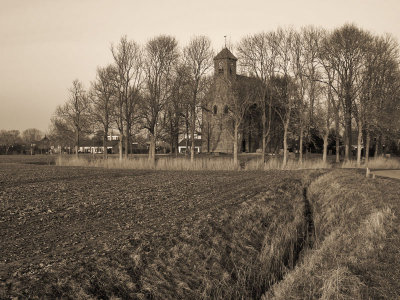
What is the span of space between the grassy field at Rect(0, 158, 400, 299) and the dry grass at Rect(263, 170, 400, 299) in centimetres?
3

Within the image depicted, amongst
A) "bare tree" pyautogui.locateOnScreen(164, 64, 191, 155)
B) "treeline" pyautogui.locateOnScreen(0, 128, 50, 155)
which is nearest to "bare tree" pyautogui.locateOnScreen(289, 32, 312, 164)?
"bare tree" pyautogui.locateOnScreen(164, 64, 191, 155)

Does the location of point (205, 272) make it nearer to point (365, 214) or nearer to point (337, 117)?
point (365, 214)

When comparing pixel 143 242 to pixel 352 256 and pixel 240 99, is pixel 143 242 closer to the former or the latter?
pixel 352 256

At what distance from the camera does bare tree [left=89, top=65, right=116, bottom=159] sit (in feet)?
111

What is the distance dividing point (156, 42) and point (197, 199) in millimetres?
22274

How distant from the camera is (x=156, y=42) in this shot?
31328 mm

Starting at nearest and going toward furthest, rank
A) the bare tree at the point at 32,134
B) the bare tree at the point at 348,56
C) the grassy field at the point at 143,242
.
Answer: the grassy field at the point at 143,242, the bare tree at the point at 348,56, the bare tree at the point at 32,134

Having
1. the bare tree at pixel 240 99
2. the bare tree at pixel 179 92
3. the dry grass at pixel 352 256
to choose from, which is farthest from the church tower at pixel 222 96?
the dry grass at pixel 352 256

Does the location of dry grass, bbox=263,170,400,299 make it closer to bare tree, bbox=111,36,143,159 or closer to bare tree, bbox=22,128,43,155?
bare tree, bbox=111,36,143,159

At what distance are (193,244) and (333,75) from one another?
87.2 feet

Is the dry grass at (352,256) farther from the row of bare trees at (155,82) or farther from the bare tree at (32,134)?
the bare tree at (32,134)

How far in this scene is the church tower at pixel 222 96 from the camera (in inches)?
1223

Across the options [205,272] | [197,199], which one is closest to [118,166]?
[197,199]

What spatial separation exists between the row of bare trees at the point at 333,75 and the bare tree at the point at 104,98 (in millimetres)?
12185
